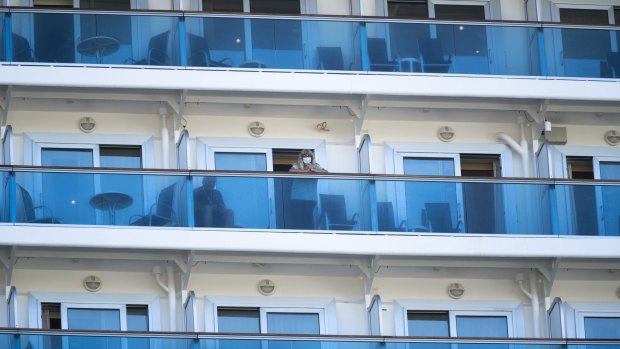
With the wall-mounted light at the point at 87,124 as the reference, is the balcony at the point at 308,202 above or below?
below

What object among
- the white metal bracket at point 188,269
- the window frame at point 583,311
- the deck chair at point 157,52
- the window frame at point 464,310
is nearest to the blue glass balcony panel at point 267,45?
the deck chair at point 157,52

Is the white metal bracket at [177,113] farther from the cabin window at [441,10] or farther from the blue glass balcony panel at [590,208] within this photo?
the blue glass balcony panel at [590,208]

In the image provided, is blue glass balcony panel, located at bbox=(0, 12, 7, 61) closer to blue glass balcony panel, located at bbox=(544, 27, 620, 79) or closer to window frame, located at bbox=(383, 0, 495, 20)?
window frame, located at bbox=(383, 0, 495, 20)

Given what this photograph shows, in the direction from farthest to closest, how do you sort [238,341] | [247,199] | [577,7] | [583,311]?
[577,7] < [583,311] < [247,199] < [238,341]

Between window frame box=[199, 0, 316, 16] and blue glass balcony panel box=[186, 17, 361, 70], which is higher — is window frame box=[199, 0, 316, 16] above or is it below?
above

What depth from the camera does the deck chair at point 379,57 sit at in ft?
103

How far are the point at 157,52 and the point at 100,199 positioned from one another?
242 centimetres

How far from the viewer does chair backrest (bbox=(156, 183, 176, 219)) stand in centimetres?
2981

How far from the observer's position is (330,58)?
31281 millimetres

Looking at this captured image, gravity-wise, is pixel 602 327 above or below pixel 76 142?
below

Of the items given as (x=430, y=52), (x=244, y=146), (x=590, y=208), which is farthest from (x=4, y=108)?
(x=590, y=208)

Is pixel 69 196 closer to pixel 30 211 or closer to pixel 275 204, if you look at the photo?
pixel 30 211

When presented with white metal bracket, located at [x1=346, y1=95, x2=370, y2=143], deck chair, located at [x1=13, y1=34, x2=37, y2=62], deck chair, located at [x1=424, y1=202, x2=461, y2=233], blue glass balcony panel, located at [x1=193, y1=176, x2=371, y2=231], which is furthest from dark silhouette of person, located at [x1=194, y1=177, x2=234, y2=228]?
deck chair, located at [x1=13, y1=34, x2=37, y2=62]

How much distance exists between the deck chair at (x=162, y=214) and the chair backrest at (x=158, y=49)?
76.6 inches
